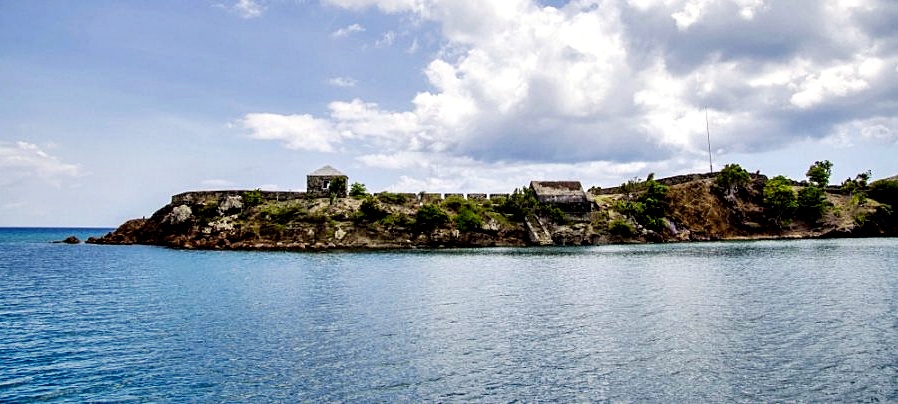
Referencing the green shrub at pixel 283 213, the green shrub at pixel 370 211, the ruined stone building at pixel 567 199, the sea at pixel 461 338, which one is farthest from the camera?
the ruined stone building at pixel 567 199

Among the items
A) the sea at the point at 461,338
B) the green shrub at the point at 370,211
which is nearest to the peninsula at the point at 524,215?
the green shrub at the point at 370,211

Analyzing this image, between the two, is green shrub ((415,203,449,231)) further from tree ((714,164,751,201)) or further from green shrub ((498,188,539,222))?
tree ((714,164,751,201))

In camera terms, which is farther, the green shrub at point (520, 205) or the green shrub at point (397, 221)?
the green shrub at point (520, 205)

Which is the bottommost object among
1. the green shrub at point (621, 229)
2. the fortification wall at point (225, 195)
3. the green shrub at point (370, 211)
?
the green shrub at point (621, 229)

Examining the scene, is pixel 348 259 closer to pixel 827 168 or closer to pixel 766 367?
pixel 766 367

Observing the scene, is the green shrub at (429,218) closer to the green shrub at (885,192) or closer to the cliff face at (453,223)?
the cliff face at (453,223)

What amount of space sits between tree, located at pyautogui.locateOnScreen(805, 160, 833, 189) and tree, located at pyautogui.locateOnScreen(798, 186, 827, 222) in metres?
9.56

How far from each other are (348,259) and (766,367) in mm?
52241

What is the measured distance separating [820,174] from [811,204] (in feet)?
43.0

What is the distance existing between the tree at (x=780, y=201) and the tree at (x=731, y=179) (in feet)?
15.5

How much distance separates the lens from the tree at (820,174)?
367 ft

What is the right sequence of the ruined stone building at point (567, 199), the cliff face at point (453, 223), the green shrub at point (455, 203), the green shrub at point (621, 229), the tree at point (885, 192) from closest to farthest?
1. the cliff face at point (453, 223)
2. the green shrub at point (621, 229)
3. the green shrub at point (455, 203)
4. the ruined stone building at point (567, 199)
5. the tree at point (885, 192)

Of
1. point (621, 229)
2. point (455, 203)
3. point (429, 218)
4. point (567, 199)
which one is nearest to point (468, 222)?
point (429, 218)

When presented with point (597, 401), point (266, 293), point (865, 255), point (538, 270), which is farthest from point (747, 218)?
point (597, 401)
